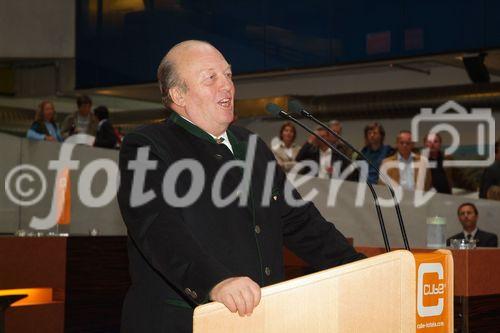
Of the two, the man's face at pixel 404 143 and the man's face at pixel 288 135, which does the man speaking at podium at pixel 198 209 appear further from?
the man's face at pixel 288 135

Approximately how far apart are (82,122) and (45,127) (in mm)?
396

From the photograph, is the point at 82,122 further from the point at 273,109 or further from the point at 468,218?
the point at 273,109

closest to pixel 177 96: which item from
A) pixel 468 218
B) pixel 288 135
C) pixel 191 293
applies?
pixel 191 293

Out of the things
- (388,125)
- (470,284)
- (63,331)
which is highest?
(388,125)

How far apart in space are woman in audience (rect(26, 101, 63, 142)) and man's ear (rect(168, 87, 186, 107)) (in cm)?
610

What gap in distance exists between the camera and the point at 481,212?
22.4 ft

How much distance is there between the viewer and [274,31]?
9.74 m

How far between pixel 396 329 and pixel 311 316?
0.19 meters

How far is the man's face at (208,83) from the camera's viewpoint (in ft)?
6.33

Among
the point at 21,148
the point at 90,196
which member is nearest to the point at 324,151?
the point at 90,196

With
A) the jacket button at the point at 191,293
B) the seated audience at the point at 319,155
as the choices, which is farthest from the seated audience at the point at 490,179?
the jacket button at the point at 191,293

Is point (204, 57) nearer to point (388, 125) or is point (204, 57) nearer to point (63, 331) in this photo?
point (63, 331)

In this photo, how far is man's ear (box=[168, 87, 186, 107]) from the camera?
1.97 meters

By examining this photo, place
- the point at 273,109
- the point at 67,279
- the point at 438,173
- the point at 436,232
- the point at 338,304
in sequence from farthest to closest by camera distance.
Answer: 1. the point at 438,173
2. the point at 67,279
3. the point at 436,232
4. the point at 273,109
5. the point at 338,304
